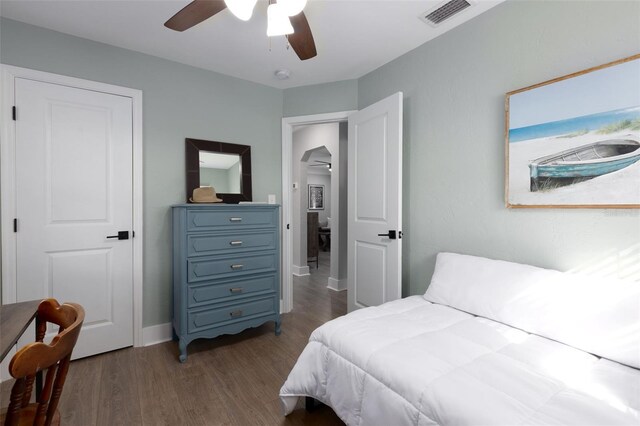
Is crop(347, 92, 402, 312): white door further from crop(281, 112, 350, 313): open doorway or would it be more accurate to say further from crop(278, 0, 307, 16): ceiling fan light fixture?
crop(278, 0, 307, 16): ceiling fan light fixture

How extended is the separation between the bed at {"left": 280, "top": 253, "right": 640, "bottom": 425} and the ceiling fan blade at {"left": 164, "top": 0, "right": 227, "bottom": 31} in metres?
1.77

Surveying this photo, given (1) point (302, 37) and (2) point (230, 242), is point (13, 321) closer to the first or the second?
(2) point (230, 242)

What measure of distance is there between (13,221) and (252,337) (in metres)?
1.98

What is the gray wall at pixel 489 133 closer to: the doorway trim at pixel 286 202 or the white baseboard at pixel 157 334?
the doorway trim at pixel 286 202

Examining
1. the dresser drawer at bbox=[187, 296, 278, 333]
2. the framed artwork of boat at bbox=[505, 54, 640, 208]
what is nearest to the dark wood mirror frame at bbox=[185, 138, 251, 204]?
the dresser drawer at bbox=[187, 296, 278, 333]

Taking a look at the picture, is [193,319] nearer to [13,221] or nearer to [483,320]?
[13,221]

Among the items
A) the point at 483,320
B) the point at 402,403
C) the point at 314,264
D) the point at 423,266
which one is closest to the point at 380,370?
the point at 402,403

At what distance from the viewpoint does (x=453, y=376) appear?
1.14 meters

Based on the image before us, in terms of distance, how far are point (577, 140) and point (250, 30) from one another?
2.21 metres

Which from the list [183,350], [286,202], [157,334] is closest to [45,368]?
[183,350]

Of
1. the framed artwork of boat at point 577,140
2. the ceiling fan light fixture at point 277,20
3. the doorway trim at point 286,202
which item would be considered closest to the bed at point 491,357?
the framed artwork of boat at point 577,140

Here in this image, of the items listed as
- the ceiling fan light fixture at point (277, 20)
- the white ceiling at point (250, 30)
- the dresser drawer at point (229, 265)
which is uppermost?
the white ceiling at point (250, 30)

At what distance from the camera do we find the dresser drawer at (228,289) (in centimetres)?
242

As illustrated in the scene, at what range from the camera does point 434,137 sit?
242cm
